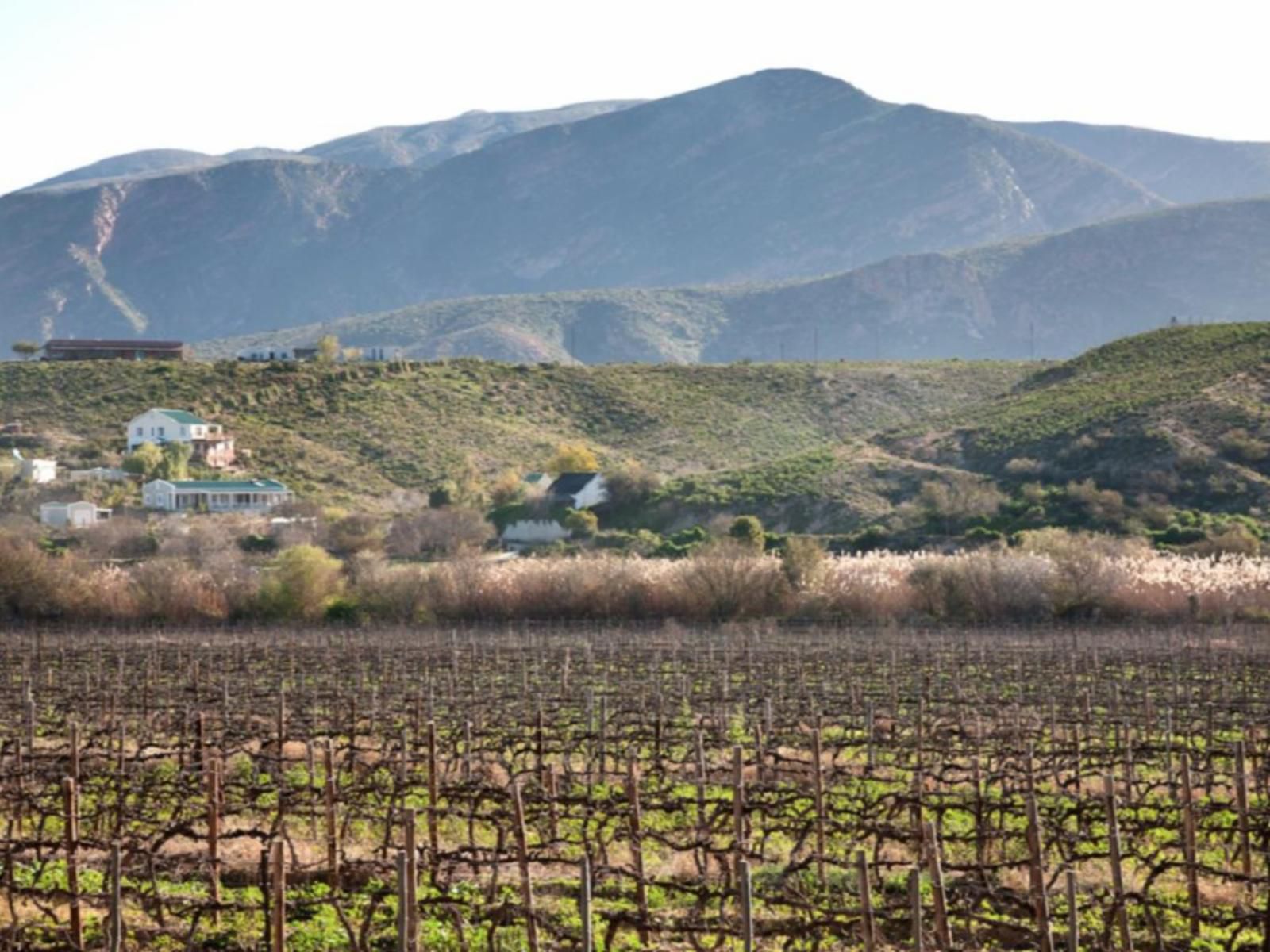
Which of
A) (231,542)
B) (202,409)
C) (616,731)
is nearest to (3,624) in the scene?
(231,542)

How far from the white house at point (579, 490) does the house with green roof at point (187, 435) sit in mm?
18477

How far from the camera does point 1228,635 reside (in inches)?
1828

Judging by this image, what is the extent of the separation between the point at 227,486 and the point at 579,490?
16.7 m

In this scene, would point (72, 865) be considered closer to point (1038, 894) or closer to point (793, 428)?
point (1038, 894)

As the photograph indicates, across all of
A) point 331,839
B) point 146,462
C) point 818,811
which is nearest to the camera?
point 331,839

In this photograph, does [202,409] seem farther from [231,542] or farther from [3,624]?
[3,624]

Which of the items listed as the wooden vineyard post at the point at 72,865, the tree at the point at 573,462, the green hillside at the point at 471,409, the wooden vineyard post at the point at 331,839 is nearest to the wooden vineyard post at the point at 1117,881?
the wooden vineyard post at the point at 331,839

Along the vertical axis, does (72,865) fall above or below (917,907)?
below

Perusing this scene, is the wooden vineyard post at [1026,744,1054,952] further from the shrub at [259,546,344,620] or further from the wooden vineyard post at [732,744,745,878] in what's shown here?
the shrub at [259,546,344,620]

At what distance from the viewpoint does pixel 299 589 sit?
197 feet

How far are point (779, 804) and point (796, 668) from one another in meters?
21.1

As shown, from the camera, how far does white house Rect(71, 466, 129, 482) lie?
91562 mm

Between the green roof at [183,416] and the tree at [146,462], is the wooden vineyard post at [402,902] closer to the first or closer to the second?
the tree at [146,462]

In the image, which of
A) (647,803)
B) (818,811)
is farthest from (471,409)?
(818,811)
